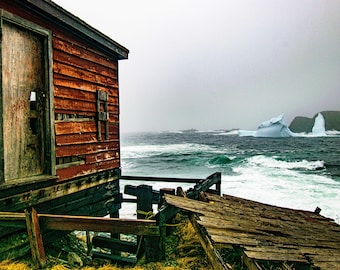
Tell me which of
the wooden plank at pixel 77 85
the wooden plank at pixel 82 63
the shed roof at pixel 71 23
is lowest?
the wooden plank at pixel 77 85

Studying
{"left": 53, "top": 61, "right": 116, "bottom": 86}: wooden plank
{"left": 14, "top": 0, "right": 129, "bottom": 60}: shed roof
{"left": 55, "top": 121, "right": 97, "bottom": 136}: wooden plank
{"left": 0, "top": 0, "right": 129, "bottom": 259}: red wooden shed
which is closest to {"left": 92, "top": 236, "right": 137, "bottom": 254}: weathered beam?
{"left": 0, "top": 0, "right": 129, "bottom": 259}: red wooden shed

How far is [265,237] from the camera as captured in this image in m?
3.95

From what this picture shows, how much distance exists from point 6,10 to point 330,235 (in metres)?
7.10

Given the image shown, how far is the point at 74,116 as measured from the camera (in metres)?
6.12

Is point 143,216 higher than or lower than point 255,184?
higher

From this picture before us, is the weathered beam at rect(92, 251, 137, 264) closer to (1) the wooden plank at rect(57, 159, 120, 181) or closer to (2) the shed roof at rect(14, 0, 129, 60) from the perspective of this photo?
(1) the wooden plank at rect(57, 159, 120, 181)

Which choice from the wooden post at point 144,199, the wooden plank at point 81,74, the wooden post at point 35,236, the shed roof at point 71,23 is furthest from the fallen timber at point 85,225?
the shed roof at point 71,23

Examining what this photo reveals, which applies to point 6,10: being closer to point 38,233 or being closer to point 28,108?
point 28,108

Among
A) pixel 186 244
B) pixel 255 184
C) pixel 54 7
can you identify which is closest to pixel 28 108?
pixel 54 7

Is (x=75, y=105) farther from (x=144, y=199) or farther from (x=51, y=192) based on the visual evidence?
(x=144, y=199)

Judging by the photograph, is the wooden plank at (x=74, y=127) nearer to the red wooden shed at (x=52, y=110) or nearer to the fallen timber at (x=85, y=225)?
the red wooden shed at (x=52, y=110)

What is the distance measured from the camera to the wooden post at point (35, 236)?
3740mm

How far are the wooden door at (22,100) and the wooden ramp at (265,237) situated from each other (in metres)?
2.87

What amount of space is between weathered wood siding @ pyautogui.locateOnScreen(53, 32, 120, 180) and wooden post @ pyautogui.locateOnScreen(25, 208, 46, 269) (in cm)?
192
